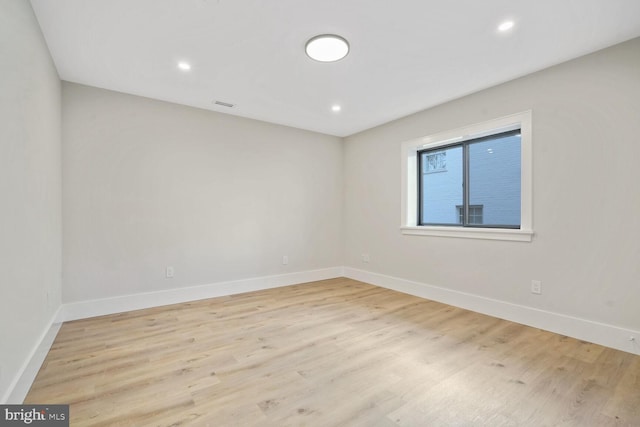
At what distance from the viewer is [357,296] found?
3.85 m

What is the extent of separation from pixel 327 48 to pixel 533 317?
3156 mm

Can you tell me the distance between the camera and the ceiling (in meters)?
1.92

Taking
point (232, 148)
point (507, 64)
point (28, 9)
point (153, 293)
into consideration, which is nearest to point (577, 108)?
point (507, 64)

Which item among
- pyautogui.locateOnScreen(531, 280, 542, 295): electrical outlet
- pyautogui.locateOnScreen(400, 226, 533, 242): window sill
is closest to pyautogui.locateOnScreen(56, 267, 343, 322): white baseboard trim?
pyautogui.locateOnScreen(400, 226, 533, 242): window sill

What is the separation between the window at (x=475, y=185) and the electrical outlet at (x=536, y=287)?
596 mm

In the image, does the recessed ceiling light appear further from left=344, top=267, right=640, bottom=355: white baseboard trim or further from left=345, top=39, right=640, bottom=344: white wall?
left=344, top=267, right=640, bottom=355: white baseboard trim

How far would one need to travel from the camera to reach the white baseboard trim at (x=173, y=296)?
2.98 meters

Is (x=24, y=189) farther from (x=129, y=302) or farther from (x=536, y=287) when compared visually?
(x=536, y=287)

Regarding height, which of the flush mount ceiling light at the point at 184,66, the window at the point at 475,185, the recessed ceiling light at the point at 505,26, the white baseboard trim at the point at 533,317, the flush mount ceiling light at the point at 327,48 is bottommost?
the white baseboard trim at the point at 533,317

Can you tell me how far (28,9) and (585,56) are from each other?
4262 mm

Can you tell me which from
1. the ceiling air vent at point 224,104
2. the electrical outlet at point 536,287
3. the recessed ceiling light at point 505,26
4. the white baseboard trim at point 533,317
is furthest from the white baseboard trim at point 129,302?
the recessed ceiling light at point 505,26

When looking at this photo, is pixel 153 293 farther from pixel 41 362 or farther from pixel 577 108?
pixel 577 108

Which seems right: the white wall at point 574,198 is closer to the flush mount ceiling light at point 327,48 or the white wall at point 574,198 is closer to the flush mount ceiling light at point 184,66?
the flush mount ceiling light at point 327,48

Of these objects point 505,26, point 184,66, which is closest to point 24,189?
point 184,66
